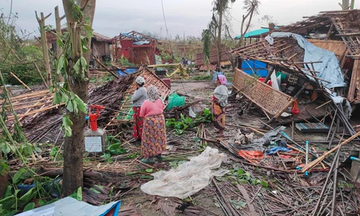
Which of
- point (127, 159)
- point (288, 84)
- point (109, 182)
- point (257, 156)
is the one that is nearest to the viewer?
point (109, 182)

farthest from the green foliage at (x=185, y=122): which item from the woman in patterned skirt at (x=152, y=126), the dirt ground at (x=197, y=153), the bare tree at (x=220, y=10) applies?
the bare tree at (x=220, y=10)

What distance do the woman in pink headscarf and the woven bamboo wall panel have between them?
1908 millimetres

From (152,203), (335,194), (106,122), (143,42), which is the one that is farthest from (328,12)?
(143,42)

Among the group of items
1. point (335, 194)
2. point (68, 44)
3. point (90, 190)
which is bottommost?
point (335, 194)

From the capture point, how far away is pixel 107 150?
4926 millimetres

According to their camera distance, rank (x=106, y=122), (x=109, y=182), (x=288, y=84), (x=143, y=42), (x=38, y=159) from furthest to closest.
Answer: (x=143, y=42)
(x=288, y=84)
(x=106, y=122)
(x=38, y=159)
(x=109, y=182)

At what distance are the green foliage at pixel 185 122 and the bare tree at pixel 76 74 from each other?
344 cm

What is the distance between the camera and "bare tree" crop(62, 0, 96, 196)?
7.77 feet

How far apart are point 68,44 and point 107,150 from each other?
299cm

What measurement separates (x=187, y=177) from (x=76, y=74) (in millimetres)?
2470

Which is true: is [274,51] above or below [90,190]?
above

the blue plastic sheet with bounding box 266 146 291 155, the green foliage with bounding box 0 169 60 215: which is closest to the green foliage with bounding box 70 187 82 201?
the green foliage with bounding box 0 169 60 215

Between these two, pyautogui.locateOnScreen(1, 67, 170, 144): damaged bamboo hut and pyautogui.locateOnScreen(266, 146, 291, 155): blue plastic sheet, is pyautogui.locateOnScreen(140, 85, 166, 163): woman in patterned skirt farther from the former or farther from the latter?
pyautogui.locateOnScreen(266, 146, 291, 155): blue plastic sheet

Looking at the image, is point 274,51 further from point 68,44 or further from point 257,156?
point 68,44
